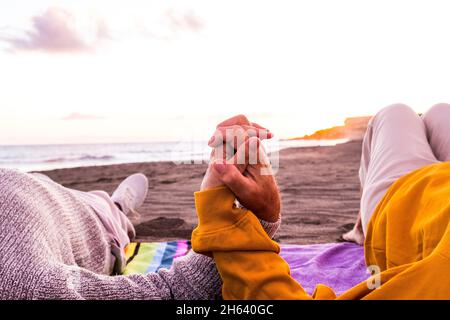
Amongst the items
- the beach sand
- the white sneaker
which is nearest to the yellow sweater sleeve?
the beach sand

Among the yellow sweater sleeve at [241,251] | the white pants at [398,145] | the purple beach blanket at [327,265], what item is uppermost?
the white pants at [398,145]

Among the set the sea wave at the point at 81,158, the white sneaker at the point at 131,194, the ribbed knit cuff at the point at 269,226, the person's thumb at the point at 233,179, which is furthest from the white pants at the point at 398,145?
the sea wave at the point at 81,158

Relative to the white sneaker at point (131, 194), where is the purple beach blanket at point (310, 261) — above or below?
below

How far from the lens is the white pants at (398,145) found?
50.1 inches

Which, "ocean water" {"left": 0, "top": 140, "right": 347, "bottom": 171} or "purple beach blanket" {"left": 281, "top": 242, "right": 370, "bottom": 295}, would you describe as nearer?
"purple beach blanket" {"left": 281, "top": 242, "right": 370, "bottom": 295}

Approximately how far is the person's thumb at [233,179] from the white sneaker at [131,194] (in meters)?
1.53

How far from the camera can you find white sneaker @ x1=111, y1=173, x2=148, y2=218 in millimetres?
2209

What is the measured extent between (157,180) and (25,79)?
15.5 ft

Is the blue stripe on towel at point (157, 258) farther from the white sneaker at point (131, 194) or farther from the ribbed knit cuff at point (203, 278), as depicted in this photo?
the ribbed knit cuff at point (203, 278)

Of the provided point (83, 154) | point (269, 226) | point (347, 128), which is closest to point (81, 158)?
point (83, 154)

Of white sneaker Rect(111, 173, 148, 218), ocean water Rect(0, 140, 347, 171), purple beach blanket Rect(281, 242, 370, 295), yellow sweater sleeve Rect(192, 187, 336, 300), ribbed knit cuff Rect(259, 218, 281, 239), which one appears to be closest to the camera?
yellow sweater sleeve Rect(192, 187, 336, 300)

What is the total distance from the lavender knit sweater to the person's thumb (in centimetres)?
13

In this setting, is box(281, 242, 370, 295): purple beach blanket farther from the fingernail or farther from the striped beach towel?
the fingernail

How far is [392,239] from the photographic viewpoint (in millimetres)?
923
